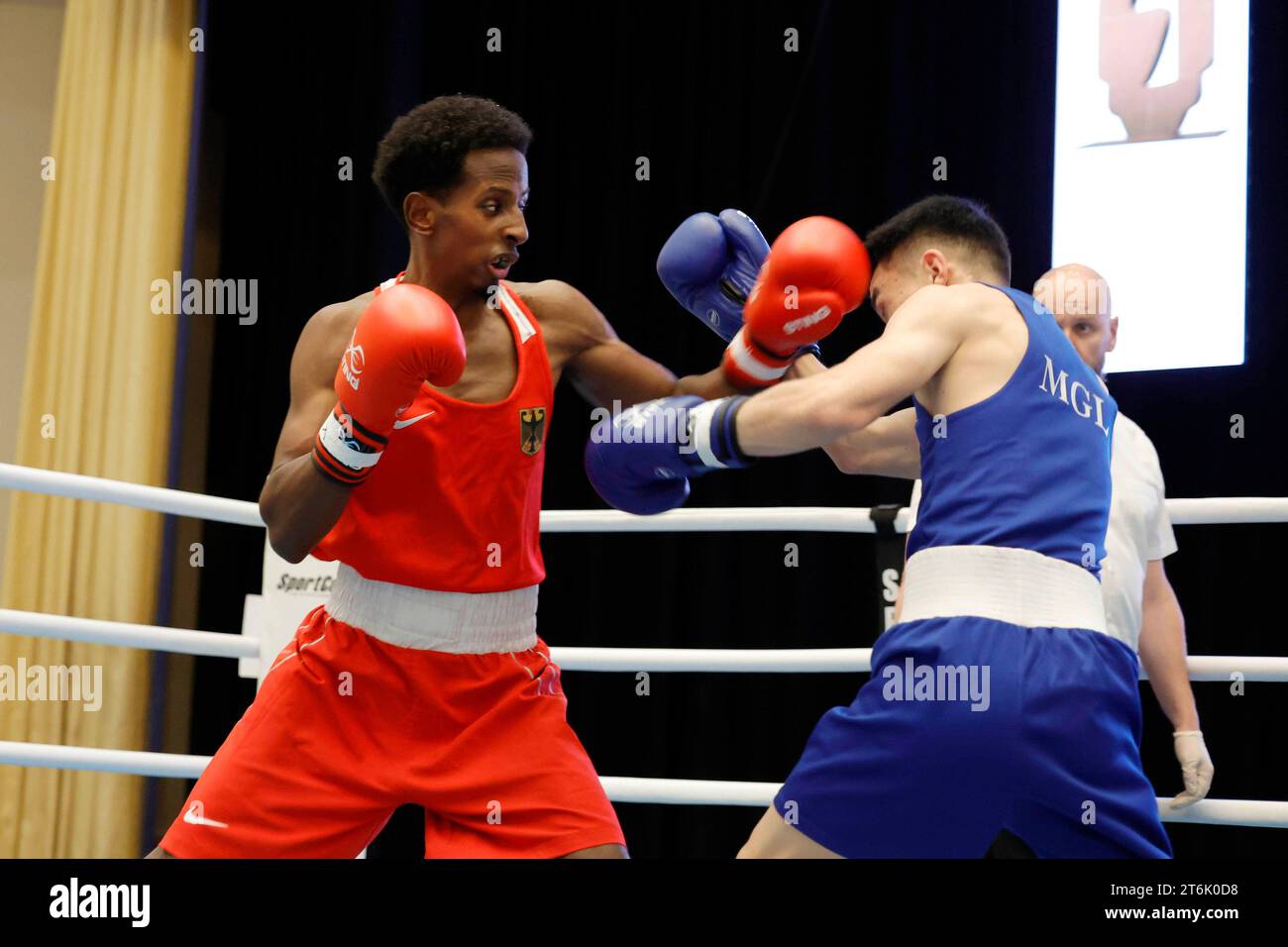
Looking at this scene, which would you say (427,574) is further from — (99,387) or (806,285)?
(99,387)

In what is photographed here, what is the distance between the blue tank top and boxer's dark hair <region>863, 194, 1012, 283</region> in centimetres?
20

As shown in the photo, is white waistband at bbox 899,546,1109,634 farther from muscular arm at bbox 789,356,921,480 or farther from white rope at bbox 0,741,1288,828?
white rope at bbox 0,741,1288,828

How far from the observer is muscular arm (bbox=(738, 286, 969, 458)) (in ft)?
5.65

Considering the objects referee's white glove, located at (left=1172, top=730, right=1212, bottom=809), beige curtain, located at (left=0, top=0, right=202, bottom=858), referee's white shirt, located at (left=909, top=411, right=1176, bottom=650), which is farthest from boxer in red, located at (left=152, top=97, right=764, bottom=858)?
beige curtain, located at (left=0, top=0, right=202, bottom=858)

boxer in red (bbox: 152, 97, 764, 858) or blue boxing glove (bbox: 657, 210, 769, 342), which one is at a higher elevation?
blue boxing glove (bbox: 657, 210, 769, 342)

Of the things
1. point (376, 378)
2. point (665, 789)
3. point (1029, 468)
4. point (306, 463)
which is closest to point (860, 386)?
point (1029, 468)

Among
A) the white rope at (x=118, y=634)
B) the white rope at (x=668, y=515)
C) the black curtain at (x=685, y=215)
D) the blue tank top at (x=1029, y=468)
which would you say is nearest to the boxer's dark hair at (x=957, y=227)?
the blue tank top at (x=1029, y=468)

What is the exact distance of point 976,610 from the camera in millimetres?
1750

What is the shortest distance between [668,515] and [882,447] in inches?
22.8

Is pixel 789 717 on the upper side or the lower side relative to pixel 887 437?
lower

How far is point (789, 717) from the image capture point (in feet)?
13.4
